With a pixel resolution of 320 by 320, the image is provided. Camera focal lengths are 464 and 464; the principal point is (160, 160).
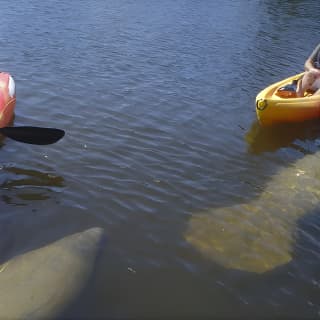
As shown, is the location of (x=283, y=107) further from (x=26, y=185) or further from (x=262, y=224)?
(x=26, y=185)

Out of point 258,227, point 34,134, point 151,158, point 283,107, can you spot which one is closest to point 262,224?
point 258,227

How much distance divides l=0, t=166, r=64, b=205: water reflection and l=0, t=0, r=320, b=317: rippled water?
0.02m

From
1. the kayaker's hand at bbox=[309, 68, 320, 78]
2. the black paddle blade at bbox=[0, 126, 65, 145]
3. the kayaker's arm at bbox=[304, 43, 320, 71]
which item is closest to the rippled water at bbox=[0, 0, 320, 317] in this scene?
the black paddle blade at bbox=[0, 126, 65, 145]

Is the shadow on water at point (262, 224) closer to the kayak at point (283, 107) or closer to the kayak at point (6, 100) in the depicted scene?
the kayak at point (283, 107)

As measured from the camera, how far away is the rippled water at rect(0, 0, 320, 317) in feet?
14.2

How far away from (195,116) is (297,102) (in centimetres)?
181

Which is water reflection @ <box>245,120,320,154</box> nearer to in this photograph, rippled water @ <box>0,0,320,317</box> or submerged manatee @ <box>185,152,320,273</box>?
rippled water @ <box>0,0,320,317</box>

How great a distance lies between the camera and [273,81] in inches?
412

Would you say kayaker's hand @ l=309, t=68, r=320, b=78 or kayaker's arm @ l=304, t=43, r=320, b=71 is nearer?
kayaker's hand @ l=309, t=68, r=320, b=78

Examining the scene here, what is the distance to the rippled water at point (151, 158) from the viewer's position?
4.32 metres

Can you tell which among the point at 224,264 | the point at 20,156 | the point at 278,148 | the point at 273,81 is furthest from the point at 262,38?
the point at 224,264

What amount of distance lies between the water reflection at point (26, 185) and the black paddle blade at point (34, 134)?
42 cm

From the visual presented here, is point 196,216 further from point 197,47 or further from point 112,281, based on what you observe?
point 197,47

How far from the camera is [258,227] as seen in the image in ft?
17.2
